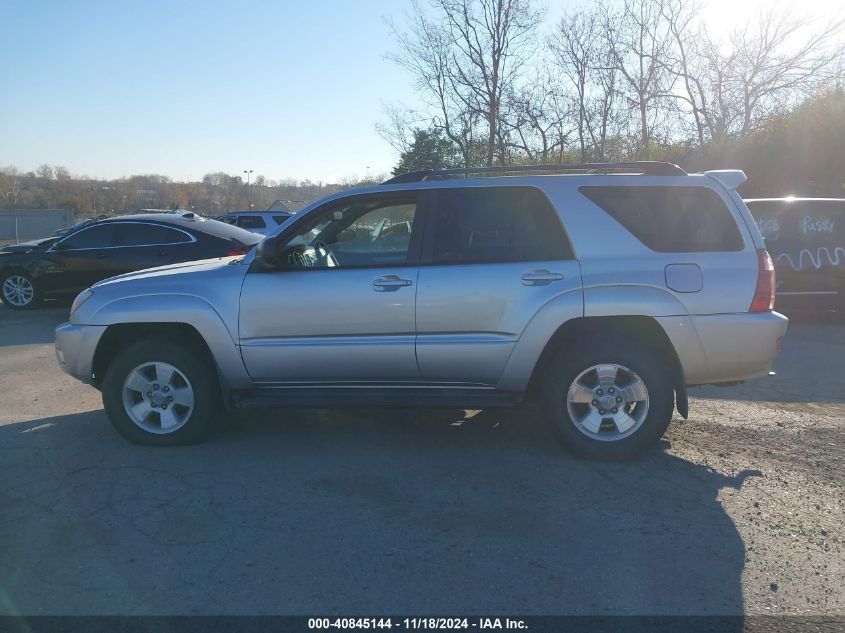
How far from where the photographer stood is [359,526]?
413 cm

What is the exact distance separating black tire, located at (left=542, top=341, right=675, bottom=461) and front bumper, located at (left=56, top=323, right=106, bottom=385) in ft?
11.1

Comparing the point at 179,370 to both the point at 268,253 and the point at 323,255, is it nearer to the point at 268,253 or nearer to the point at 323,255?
the point at 268,253

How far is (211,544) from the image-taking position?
3.92 meters

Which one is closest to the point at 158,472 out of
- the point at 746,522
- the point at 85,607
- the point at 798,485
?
the point at 85,607

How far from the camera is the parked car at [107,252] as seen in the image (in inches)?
448

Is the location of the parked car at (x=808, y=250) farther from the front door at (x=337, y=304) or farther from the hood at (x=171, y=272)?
the hood at (x=171, y=272)

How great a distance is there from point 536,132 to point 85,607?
24.2m

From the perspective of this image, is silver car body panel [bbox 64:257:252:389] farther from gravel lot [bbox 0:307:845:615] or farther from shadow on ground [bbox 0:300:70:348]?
shadow on ground [bbox 0:300:70:348]

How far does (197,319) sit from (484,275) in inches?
84.2

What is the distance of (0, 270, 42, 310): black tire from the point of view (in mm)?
12266

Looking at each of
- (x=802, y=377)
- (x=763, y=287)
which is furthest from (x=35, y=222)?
(x=763, y=287)

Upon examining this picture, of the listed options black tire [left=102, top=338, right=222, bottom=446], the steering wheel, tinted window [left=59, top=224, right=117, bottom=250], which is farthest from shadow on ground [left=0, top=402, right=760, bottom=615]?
tinted window [left=59, top=224, right=117, bottom=250]

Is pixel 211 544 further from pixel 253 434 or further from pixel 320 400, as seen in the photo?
pixel 253 434

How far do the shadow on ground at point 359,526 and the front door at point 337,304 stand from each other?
2.23 feet
